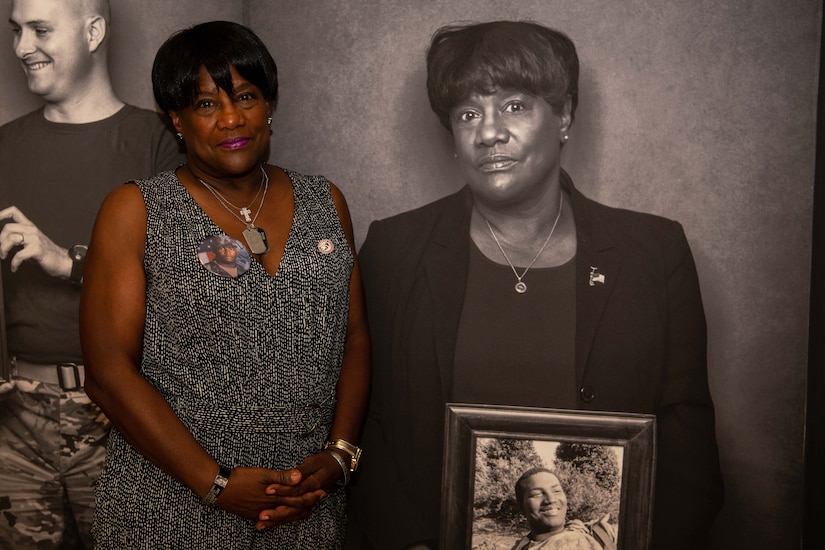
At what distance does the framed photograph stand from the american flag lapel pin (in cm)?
40

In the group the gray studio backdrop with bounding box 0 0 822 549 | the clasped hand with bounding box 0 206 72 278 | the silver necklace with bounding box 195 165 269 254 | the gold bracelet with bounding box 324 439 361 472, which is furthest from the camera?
the clasped hand with bounding box 0 206 72 278

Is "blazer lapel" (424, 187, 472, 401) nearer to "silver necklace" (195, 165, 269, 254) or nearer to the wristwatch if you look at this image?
"silver necklace" (195, 165, 269, 254)

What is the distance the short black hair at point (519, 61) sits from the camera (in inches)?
83.2

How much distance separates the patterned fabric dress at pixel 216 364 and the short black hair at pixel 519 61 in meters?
0.74

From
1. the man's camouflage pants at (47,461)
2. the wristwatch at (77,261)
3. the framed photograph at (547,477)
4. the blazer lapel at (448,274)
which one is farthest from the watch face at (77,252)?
the framed photograph at (547,477)

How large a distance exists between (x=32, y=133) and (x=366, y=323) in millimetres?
1179

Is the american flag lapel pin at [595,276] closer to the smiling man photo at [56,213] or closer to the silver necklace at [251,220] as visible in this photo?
the silver necklace at [251,220]

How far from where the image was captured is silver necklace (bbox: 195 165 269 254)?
1742mm

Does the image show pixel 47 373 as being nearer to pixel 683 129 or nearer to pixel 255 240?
pixel 255 240

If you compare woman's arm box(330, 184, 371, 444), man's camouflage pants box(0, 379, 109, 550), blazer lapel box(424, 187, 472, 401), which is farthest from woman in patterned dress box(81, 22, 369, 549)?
man's camouflage pants box(0, 379, 109, 550)

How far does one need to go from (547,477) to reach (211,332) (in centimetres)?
113

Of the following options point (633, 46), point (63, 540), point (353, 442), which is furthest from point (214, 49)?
point (63, 540)

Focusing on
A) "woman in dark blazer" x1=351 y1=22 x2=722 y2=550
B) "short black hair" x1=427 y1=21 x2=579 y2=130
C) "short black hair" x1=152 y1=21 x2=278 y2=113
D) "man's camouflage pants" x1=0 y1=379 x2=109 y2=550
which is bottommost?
"man's camouflage pants" x1=0 y1=379 x2=109 y2=550

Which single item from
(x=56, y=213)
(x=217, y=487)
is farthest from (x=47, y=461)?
(x=217, y=487)
